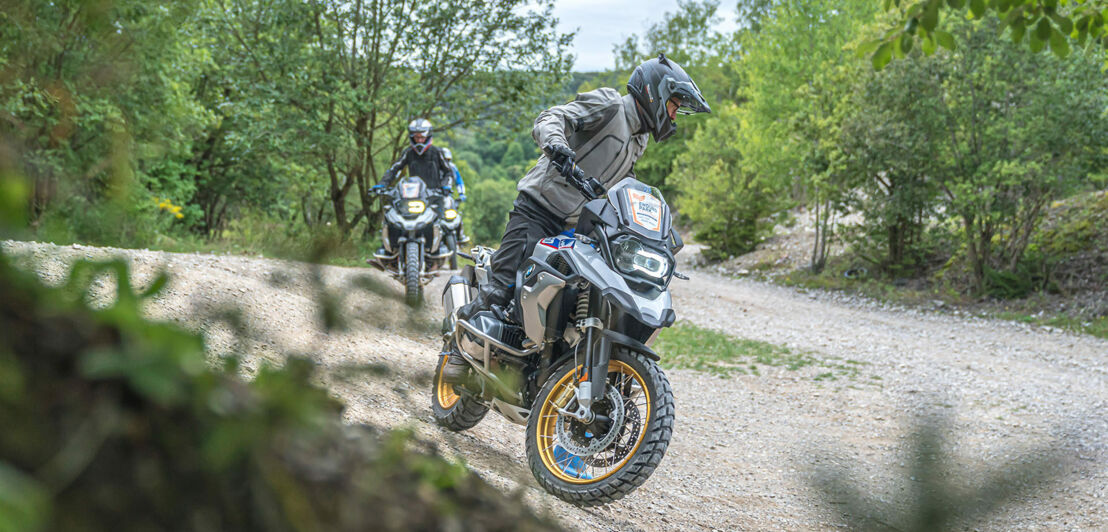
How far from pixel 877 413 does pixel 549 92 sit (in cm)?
1251

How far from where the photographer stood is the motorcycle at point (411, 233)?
30.9 feet

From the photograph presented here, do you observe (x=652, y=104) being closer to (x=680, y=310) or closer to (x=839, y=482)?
(x=839, y=482)

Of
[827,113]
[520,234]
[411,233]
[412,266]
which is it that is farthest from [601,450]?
[827,113]

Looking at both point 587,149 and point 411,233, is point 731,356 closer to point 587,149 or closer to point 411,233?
point 411,233

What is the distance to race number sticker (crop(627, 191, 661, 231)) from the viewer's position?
360 centimetres

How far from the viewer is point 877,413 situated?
7.07 meters

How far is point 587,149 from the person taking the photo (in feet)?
13.8

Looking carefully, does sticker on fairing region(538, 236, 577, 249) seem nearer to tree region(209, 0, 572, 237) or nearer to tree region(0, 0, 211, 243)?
tree region(0, 0, 211, 243)

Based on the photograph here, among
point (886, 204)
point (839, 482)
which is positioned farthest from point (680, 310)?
point (839, 482)

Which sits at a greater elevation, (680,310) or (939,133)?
(939,133)

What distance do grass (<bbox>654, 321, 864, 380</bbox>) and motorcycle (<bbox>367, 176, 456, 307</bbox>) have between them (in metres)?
3.03

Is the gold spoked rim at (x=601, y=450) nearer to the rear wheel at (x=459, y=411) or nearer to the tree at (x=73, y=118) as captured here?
the rear wheel at (x=459, y=411)

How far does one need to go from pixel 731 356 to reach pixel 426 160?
4812 mm

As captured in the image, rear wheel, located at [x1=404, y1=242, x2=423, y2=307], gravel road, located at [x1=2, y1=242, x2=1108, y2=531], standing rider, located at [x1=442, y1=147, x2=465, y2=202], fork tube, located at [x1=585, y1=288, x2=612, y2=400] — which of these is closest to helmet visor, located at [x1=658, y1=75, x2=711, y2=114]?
fork tube, located at [x1=585, y1=288, x2=612, y2=400]
